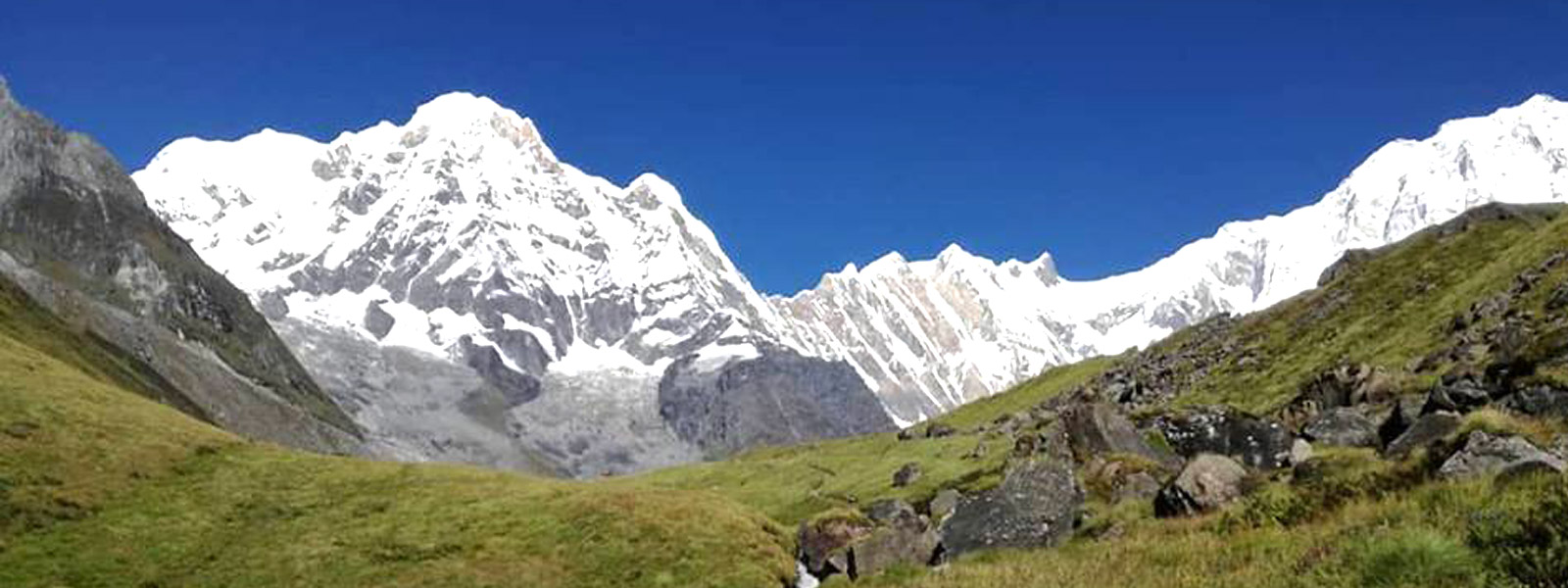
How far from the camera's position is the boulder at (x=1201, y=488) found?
3425 cm

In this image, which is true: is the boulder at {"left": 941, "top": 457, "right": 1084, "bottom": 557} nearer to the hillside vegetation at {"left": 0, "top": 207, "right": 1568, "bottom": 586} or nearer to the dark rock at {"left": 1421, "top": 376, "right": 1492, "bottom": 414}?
the hillside vegetation at {"left": 0, "top": 207, "right": 1568, "bottom": 586}

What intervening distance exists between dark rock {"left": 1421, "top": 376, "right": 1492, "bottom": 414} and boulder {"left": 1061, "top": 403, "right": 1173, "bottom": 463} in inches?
669

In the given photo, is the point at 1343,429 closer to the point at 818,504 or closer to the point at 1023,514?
the point at 1023,514

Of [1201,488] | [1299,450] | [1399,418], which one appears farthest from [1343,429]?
[1201,488]

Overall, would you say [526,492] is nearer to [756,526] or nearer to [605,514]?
[605,514]

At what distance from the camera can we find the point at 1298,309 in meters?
127

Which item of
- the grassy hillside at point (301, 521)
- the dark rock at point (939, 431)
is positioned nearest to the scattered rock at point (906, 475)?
the dark rock at point (939, 431)

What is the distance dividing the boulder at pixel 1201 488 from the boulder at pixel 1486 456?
967cm

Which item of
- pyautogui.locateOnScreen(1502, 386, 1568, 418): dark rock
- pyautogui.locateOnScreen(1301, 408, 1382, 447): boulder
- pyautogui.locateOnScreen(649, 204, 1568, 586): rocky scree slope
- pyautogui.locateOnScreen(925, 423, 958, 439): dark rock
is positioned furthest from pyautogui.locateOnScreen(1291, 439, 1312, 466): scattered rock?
pyautogui.locateOnScreen(925, 423, 958, 439): dark rock

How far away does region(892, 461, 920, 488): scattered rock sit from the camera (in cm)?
9025

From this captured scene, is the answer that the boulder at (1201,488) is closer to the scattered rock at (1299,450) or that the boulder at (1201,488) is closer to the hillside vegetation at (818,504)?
the hillside vegetation at (818,504)

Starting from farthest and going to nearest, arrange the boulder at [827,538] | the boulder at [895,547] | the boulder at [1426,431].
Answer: the boulder at [827,538], the boulder at [895,547], the boulder at [1426,431]

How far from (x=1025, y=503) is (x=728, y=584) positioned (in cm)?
1162

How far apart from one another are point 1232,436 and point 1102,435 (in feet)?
23.7
